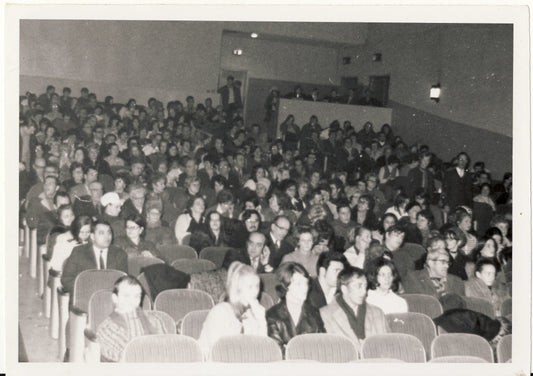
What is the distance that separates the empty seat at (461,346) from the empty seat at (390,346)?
112 millimetres

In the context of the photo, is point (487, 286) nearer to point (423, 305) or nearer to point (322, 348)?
point (423, 305)

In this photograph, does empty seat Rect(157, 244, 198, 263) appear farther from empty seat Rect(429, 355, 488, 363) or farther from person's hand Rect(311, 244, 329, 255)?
empty seat Rect(429, 355, 488, 363)

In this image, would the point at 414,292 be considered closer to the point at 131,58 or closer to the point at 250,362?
the point at 250,362

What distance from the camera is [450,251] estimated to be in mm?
4602

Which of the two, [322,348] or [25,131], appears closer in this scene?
[322,348]

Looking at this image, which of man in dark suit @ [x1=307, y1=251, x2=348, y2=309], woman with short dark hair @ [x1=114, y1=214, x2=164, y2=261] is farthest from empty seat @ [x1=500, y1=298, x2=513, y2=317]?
woman with short dark hair @ [x1=114, y1=214, x2=164, y2=261]

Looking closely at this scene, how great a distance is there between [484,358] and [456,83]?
4456 mm

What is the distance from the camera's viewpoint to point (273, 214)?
212 inches

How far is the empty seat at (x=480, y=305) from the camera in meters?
4.11

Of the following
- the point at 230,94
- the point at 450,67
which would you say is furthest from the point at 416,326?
the point at 230,94

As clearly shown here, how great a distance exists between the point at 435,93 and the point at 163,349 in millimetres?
5847

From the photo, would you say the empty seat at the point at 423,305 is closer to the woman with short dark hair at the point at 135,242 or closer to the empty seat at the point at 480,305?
the empty seat at the point at 480,305

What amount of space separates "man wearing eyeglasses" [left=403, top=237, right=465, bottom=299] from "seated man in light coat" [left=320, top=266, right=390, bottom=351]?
471 mm

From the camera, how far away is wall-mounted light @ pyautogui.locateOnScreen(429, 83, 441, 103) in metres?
8.01
